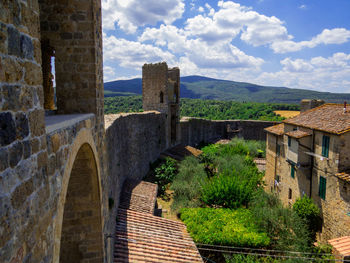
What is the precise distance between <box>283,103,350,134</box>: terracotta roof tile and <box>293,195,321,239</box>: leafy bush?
12.4 ft

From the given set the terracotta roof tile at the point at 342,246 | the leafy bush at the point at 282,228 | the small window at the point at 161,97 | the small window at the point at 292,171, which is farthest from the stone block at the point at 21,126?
the small window at the point at 161,97

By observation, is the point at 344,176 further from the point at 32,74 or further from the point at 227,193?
the point at 32,74

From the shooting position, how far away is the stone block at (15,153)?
5.11 feet

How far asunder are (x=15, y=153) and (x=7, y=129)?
0.58 feet

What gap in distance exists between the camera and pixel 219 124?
1382 inches

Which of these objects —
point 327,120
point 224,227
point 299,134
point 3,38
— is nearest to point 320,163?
point 299,134

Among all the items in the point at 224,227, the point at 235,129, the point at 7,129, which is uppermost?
the point at 7,129

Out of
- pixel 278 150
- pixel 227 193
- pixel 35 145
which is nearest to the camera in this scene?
pixel 35 145

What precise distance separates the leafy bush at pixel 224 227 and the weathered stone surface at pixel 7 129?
30.6 ft

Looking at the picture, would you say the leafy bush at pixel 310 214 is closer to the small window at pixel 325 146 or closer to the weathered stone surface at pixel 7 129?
the small window at pixel 325 146

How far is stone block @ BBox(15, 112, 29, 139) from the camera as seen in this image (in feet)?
5.41

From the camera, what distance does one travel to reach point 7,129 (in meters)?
1.52

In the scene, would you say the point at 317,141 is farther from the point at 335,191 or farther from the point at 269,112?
the point at 269,112

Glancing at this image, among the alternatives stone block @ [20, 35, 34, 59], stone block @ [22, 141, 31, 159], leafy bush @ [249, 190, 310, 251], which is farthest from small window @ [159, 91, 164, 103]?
stone block @ [22, 141, 31, 159]
